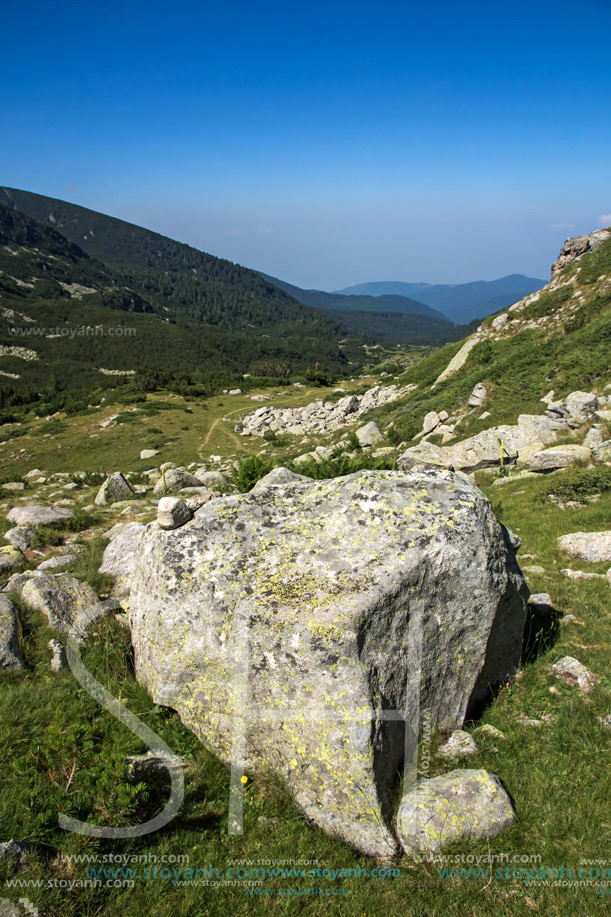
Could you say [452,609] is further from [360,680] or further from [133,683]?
[133,683]

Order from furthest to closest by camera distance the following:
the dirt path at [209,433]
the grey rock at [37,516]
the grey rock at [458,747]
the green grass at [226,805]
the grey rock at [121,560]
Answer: the dirt path at [209,433] < the grey rock at [37,516] < the grey rock at [121,560] < the grey rock at [458,747] < the green grass at [226,805]

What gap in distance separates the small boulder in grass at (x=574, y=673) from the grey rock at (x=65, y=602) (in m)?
6.17

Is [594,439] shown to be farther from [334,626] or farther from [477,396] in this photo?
[334,626]

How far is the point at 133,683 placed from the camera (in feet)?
17.1

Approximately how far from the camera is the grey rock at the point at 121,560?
7.25 m

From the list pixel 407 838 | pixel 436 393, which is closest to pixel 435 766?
pixel 407 838

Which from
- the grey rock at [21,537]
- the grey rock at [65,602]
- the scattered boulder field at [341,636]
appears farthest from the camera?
the grey rock at [21,537]

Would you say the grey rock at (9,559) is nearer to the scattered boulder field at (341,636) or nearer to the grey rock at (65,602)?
the grey rock at (65,602)

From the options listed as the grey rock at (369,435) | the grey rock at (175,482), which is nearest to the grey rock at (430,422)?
the grey rock at (369,435)

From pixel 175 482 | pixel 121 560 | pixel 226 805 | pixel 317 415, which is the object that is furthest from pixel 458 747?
pixel 317 415

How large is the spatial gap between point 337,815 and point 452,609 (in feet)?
7.17

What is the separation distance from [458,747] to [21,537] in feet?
34.7

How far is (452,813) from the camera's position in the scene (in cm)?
388

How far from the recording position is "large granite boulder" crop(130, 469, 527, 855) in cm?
412
